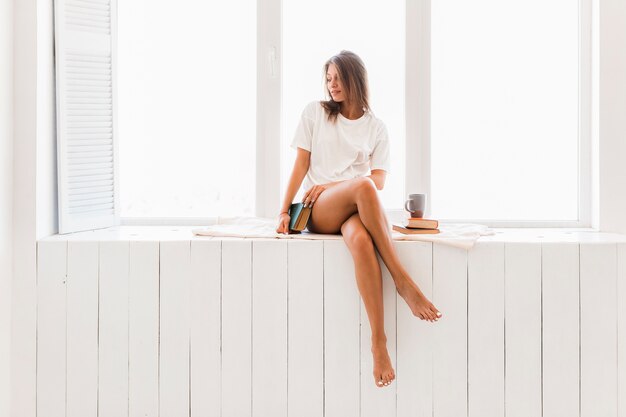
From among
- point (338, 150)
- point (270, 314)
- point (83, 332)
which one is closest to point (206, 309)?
point (270, 314)

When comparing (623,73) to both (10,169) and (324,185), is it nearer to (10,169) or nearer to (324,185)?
(324,185)

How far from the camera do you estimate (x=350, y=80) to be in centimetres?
221

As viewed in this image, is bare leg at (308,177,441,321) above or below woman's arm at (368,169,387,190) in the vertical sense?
below

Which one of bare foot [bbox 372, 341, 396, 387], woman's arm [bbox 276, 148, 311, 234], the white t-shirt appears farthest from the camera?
the white t-shirt

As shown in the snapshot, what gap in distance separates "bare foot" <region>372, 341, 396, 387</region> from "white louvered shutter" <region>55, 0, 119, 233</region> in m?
1.24

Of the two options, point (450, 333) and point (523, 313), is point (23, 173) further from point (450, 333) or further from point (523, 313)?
point (523, 313)

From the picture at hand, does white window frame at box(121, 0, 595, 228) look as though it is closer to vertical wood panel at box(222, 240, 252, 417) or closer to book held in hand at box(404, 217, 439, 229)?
book held in hand at box(404, 217, 439, 229)

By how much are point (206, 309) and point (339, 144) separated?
820 millimetres

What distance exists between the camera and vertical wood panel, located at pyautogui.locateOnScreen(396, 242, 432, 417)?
1927 mm

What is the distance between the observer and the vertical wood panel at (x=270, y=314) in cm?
195

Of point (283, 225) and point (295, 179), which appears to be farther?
point (295, 179)

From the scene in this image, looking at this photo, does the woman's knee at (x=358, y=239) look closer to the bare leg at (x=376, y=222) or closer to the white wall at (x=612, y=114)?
the bare leg at (x=376, y=222)

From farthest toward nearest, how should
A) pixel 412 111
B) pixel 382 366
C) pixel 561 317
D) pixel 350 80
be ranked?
pixel 412 111, pixel 350 80, pixel 561 317, pixel 382 366

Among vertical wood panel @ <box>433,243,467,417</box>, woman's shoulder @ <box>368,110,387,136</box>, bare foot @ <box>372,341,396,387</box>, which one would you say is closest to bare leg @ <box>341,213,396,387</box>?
bare foot @ <box>372,341,396,387</box>
